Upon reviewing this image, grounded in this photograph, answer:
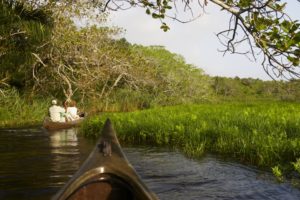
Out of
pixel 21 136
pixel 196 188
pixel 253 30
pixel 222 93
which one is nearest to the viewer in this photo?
pixel 253 30

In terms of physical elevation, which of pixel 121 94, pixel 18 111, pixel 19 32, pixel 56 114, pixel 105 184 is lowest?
pixel 105 184

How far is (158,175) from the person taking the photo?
30.5 ft

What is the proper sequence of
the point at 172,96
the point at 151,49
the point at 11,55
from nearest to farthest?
the point at 11,55, the point at 172,96, the point at 151,49

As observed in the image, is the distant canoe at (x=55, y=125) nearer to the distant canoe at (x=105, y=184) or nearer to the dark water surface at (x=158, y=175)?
the dark water surface at (x=158, y=175)

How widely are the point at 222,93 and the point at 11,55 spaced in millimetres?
39955

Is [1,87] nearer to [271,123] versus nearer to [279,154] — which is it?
[271,123]

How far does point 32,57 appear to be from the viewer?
72.8 feet

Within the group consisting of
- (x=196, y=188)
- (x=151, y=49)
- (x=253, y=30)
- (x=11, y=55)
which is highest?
(x=151, y=49)

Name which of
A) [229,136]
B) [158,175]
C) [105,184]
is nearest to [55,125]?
[229,136]

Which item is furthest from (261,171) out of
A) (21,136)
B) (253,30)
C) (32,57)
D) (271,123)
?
(32,57)

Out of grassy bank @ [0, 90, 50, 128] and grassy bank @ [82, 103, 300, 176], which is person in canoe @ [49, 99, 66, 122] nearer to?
grassy bank @ [0, 90, 50, 128]

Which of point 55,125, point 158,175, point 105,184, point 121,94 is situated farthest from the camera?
point 121,94

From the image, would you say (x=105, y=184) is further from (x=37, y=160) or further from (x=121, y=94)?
(x=121, y=94)

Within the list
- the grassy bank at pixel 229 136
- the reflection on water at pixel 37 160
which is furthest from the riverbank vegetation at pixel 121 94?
the reflection on water at pixel 37 160
